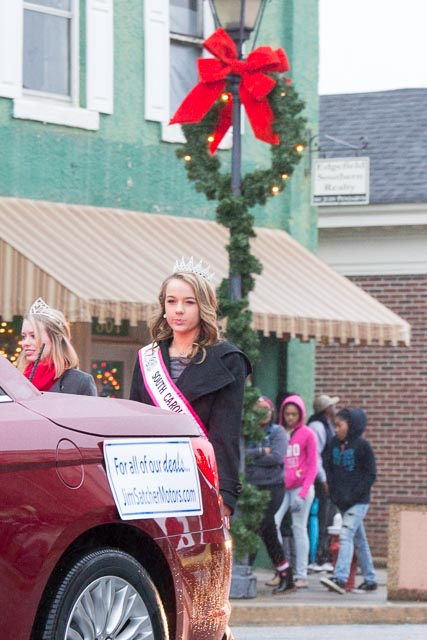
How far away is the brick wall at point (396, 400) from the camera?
73.0ft

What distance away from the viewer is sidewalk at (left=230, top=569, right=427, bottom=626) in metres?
12.7

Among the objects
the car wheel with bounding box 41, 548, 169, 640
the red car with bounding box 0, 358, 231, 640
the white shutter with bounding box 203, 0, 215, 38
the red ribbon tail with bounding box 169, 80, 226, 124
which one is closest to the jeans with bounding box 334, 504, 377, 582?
the red ribbon tail with bounding box 169, 80, 226, 124

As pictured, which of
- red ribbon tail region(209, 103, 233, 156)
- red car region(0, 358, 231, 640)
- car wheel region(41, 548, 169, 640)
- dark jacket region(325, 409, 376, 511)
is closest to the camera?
red car region(0, 358, 231, 640)

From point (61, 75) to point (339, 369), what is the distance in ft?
25.7

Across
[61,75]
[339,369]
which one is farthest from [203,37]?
[339,369]

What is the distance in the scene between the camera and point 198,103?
1438 centimetres

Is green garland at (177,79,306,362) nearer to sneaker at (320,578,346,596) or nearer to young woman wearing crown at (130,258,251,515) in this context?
sneaker at (320,578,346,596)

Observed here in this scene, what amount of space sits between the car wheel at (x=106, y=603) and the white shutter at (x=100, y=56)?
33.6 feet

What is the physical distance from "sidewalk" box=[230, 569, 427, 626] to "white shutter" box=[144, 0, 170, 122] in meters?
5.14

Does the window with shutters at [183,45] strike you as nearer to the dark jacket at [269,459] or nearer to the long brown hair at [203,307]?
the dark jacket at [269,459]

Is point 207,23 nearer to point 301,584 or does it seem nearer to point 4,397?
point 301,584

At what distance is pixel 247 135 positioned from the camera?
710 inches

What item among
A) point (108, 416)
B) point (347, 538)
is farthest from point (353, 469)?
point (108, 416)

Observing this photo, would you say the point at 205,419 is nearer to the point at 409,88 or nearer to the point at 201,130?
the point at 201,130
